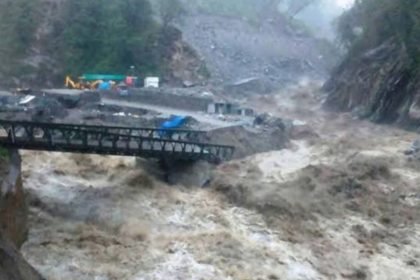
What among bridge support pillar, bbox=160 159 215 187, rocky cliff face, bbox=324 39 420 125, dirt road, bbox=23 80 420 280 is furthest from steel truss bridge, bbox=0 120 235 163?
rocky cliff face, bbox=324 39 420 125

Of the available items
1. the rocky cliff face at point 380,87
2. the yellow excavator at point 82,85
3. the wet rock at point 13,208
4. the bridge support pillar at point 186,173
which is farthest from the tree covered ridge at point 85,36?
the wet rock at point 13,208

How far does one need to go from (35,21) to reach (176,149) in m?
29.2

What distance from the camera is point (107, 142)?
2648cm

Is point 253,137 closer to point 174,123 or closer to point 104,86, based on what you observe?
point 174,123

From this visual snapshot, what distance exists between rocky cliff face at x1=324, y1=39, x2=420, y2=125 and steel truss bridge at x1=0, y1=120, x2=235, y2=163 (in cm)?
1722

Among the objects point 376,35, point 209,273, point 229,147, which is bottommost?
point 209,273

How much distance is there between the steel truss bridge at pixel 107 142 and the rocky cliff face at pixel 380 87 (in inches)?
678

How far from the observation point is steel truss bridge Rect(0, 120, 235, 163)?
74.4 ft

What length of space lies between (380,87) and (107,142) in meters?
27.5

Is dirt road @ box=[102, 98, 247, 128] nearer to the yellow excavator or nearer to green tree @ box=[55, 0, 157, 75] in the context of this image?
the yellow excavator

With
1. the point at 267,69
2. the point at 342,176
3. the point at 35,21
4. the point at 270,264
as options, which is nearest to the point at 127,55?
the point at 35,21

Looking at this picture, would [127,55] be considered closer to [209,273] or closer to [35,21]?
[35,21]

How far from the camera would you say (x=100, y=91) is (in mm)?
43719

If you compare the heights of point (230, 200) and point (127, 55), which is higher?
point (127, 55)
